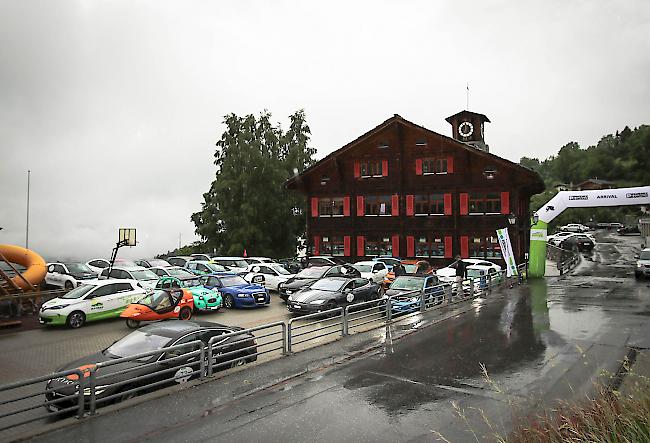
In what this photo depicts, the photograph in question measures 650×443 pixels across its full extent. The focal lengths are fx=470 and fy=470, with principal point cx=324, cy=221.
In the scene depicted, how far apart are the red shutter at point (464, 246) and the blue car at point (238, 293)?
21764 mm

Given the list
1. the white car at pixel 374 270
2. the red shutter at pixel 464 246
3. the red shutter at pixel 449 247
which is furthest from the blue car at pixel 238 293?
the red shutter at pixel 464 246

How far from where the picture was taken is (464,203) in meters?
38.4

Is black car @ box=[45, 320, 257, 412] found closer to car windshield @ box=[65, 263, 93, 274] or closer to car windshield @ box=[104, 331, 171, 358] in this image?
car windshield @ box=[104, 331, 171, 358]

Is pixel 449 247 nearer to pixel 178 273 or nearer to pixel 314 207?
pixel 314 207

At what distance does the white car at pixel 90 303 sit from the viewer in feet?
54.2

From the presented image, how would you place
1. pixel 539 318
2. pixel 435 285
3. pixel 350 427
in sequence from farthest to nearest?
pixel 435 285
pixel 539 318
pixel 350 427

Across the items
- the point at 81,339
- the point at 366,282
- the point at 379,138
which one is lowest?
the point at 81,339

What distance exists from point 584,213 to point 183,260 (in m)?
56.1

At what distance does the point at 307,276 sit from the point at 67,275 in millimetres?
12998

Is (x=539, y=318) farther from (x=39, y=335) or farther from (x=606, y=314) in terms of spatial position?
(x=39, y=335)

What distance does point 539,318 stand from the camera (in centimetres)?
1708

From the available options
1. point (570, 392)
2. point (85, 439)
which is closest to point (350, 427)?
point (85, 439)

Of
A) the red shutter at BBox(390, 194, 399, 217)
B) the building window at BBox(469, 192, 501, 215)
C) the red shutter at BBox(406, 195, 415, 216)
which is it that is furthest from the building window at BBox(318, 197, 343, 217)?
the building window at BBox(469, 192, 501, 215)

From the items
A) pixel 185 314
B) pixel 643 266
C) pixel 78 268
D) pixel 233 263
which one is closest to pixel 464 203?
pixel 643 266
